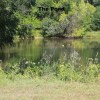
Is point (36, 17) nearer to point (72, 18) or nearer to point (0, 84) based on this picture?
point (72, 18)

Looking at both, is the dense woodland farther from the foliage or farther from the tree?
the tree

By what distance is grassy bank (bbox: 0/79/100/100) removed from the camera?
25.5 ft

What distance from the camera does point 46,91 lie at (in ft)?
27.8

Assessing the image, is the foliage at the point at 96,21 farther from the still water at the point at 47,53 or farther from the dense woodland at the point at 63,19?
the still water at the point at 47,53

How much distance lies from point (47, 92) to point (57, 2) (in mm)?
63337

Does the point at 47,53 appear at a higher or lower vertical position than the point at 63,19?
higher

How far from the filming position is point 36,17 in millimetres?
69000

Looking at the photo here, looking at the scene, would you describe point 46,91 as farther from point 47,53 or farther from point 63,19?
point 63,19

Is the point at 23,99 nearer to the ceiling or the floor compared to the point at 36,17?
nearer to the ceiling

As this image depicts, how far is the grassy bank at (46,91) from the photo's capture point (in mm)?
7766

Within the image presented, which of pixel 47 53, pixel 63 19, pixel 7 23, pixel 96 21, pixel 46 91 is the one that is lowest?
pixel 96 21

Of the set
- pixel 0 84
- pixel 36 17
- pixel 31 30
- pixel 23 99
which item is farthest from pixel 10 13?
pixel 36 17

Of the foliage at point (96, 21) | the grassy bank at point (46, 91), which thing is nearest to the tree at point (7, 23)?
the grassy bank at point (46, 91)

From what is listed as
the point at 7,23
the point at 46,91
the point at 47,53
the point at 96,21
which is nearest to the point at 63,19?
the point at 96,21
